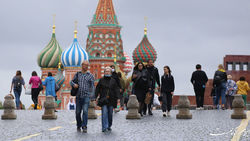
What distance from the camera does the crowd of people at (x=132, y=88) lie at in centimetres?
1827

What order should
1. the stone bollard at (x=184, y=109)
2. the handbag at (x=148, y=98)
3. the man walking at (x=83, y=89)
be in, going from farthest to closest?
1. the stone bollard at (x=184, y=109)
2. the handbag at (x=148, y=98)
3. the man walking at (x=83, y=89)

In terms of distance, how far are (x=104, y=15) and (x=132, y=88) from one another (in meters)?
93.7

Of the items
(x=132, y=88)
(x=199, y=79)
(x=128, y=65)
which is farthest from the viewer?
(x=128, y=65)

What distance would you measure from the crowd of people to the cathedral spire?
260 ft

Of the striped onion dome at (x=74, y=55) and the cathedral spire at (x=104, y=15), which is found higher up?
the cathedral spire at (x=104, y=15)

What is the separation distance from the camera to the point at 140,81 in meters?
23.6

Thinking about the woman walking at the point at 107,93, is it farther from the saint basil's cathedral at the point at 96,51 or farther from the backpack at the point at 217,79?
the saint basil's cathedral at the point at 96,51

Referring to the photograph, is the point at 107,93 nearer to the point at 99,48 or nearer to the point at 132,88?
the point at 132,88

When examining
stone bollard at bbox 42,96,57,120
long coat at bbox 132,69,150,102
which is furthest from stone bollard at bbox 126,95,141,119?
stone bollard at bbox 42,96,57,120

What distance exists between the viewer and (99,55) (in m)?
119

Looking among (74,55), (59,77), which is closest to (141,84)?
(74,55)

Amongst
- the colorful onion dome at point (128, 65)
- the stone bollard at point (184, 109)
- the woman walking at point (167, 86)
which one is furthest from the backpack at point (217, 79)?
the colorful onion dome at point (128, 65)

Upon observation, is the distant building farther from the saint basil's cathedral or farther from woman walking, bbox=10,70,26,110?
woman walking, bbox=10,70,26,110

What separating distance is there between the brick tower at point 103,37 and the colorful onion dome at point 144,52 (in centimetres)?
996
